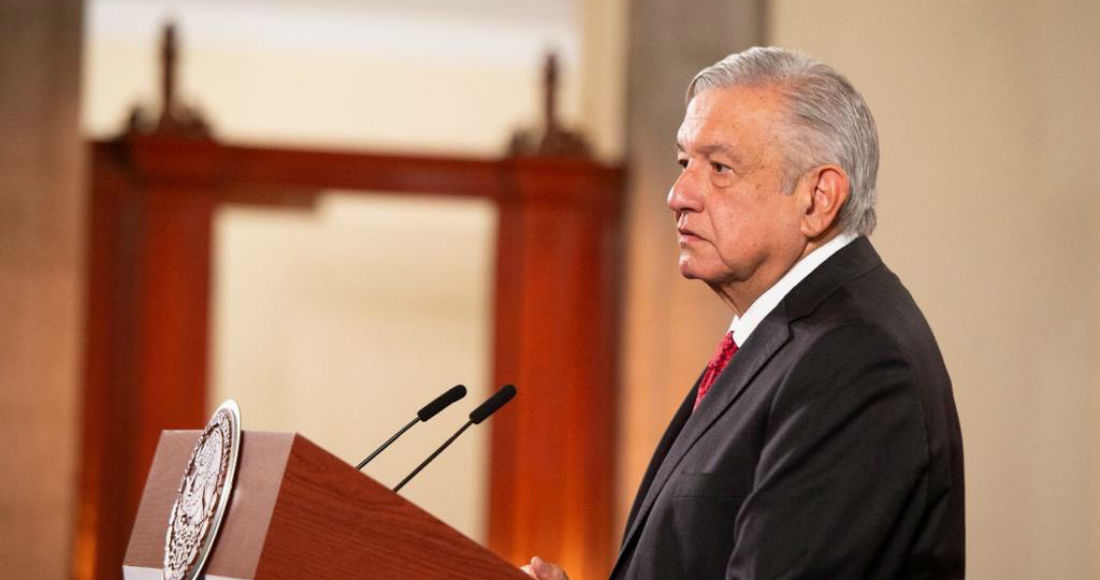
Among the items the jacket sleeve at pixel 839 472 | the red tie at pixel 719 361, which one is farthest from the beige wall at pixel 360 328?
the jacket sleeve at pixel 839 472

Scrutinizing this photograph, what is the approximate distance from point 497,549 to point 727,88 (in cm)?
453

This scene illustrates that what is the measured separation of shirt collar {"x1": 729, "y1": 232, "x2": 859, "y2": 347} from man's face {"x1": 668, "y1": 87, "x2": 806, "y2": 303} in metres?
0.01

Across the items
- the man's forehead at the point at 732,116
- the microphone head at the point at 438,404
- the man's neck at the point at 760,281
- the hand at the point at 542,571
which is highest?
the man's forehead at the point at 732,116

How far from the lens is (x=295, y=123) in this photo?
8.41 meters

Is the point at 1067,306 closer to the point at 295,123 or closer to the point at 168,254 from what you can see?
the point at 168,254

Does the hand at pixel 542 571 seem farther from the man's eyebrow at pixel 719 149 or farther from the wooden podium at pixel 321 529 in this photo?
the man's eyebrow at pixel 719 149

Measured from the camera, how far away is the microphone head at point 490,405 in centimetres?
288

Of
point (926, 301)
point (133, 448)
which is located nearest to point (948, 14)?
point (926, 301)

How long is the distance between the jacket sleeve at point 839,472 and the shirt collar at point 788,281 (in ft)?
0.96

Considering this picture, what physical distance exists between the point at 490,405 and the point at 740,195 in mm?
647

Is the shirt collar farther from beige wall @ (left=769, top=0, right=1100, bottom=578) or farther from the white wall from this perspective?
the white wall

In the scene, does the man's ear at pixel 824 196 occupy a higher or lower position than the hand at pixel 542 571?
higher

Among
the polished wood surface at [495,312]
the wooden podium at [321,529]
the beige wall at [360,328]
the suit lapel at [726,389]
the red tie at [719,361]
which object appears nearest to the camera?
the wooden podium at [321,529]

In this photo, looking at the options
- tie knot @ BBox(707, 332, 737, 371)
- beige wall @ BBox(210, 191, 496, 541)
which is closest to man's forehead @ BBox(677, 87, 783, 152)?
tie knot @ BBox(707, 332, 737, 371)
